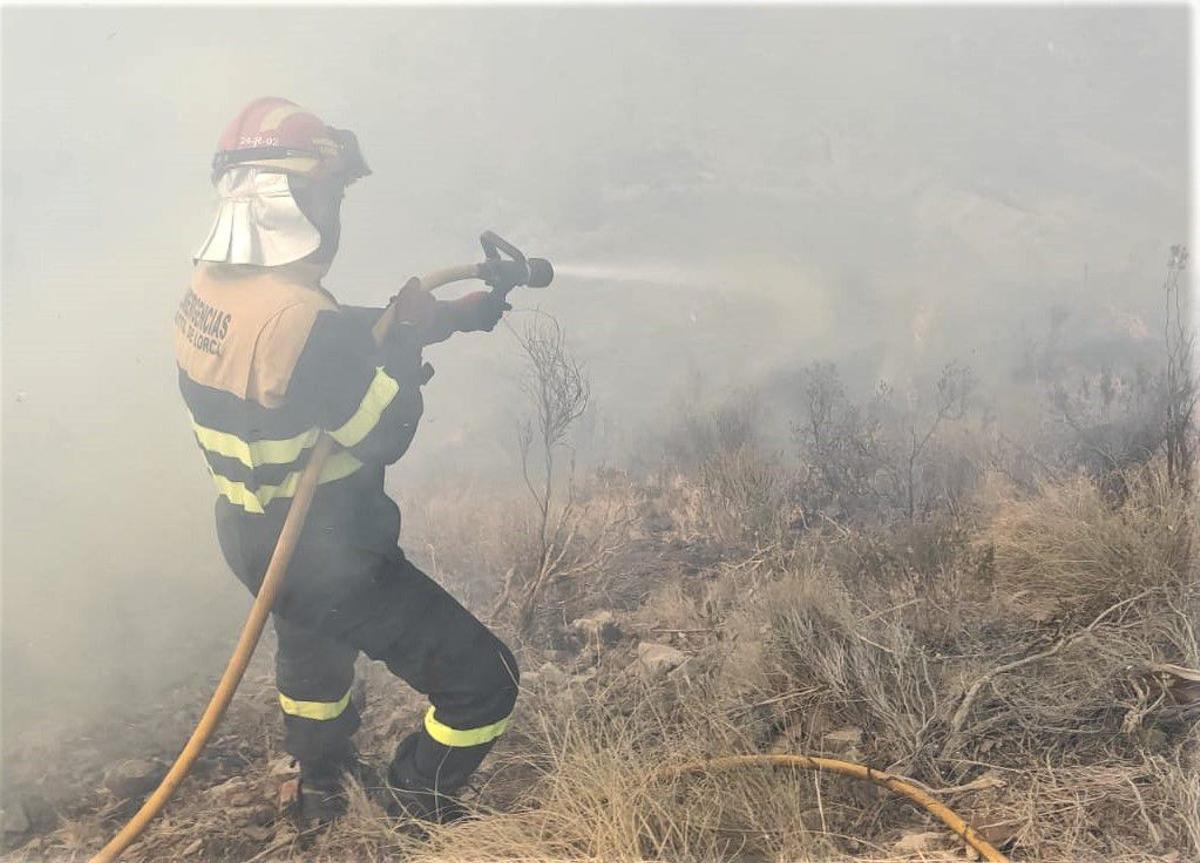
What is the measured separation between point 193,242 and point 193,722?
1722mm

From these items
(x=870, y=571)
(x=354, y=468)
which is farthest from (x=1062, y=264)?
(x=354, y=468)

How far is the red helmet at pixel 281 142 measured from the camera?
8.40 feet

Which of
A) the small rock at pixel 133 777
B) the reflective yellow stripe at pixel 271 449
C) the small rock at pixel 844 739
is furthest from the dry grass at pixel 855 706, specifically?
the reflective yellow stripe at pixel 271 449

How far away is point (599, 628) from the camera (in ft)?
11.3

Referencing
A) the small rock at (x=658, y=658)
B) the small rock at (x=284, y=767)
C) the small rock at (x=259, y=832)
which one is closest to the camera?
the small rock at (x=259, y=832)

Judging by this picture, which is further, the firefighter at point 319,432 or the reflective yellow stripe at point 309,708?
the reflective yellow stripe at point 309,708

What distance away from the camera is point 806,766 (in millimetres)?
2672

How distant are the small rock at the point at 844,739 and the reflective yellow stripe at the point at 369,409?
1.76 meters

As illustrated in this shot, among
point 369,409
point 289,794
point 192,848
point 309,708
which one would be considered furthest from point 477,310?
point 192,848

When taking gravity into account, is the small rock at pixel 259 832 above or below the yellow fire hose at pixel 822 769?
below

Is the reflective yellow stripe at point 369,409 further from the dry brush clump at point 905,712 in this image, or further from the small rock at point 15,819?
the small rock at point 15,819

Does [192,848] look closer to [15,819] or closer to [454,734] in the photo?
[15,819]

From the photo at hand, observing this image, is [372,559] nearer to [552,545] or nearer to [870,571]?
[552,545]

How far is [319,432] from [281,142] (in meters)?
0.86
